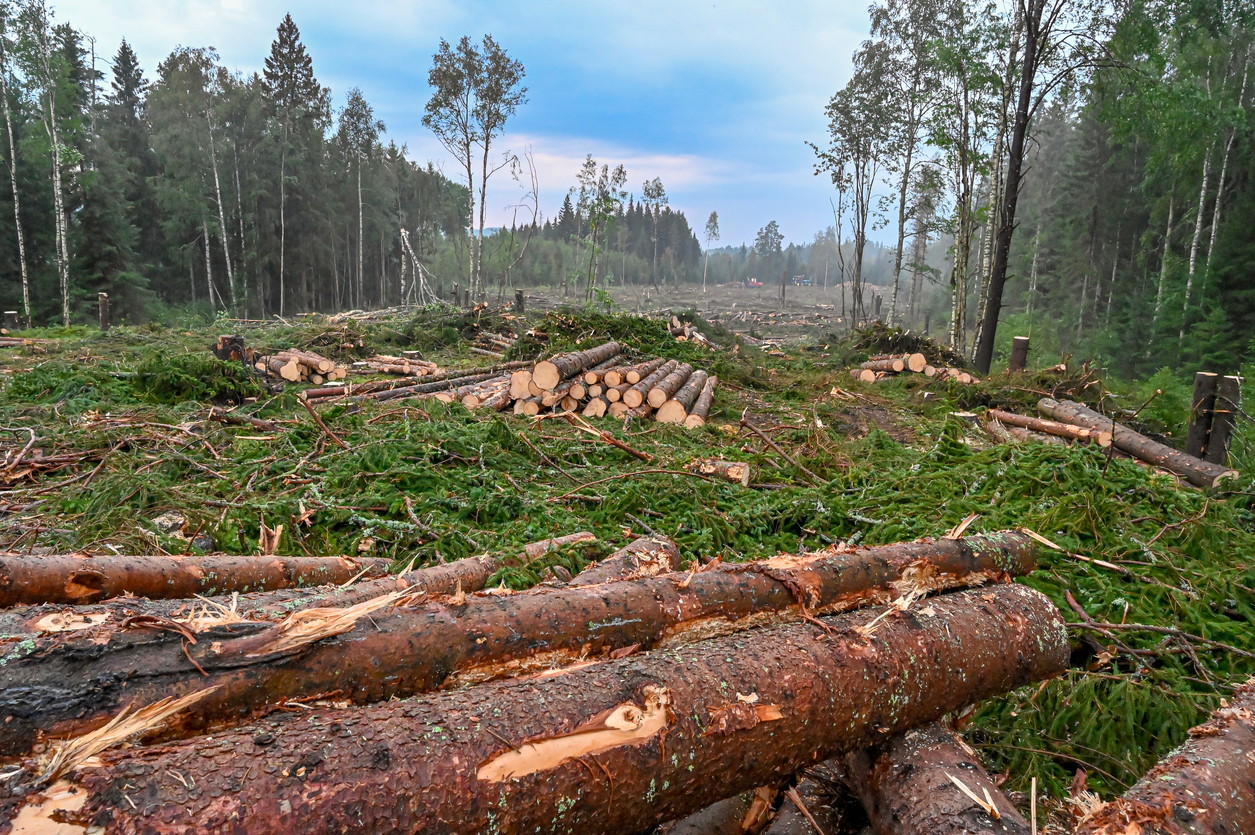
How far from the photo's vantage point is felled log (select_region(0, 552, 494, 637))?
1526 mm

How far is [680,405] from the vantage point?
8156 millimetres

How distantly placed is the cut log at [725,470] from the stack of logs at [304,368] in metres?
8.12

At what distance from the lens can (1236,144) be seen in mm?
19125

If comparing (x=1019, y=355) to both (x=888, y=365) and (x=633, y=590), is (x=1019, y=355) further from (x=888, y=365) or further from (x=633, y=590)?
(x=633, y=590)

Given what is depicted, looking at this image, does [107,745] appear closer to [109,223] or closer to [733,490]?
[733,490]

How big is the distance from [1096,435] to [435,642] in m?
7.97

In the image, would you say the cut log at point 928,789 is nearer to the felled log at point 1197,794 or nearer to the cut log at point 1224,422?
the felled log at point 1197,794

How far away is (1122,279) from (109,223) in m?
43.9

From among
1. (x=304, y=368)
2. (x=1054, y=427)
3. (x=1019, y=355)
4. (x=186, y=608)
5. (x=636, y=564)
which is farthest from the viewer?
(x=304, y=368)

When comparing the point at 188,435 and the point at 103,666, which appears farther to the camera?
the point at 188,435

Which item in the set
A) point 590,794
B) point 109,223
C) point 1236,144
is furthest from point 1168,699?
point 109,223

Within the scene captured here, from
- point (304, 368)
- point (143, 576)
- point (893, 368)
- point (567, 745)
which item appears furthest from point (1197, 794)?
point (304, 368)

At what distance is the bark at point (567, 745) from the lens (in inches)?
45.4

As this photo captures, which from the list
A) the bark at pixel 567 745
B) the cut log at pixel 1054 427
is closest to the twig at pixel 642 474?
the bark at pixel 567 745
